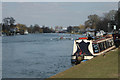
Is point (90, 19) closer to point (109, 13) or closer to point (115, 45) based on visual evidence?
point (109, 13)

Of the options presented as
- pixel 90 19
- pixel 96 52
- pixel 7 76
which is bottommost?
pixel 7 76

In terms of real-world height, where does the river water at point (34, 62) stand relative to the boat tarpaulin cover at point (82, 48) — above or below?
below

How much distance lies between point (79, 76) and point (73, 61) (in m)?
13.5

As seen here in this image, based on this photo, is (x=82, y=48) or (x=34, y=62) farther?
(x=34, y=62)

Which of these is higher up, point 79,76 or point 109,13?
point 109,13

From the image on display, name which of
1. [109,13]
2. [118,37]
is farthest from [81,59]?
[109,13]

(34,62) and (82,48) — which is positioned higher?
(82,48)

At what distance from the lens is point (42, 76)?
20.3m

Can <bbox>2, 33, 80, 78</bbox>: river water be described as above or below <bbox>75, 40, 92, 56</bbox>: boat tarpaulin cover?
below

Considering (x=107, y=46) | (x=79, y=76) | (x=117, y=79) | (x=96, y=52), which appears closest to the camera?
(x=117, y=79)

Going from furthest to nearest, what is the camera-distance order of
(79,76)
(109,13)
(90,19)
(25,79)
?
(90,19) → (109,13) → (25,79) → (79,76)

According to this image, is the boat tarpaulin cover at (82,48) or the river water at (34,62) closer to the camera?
the river water at (34,62)

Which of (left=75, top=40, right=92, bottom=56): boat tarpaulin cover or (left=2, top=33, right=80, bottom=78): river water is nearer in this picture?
(left=2, top=33, right=80, bottom=78): river water

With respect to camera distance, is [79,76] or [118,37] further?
[118,37]
